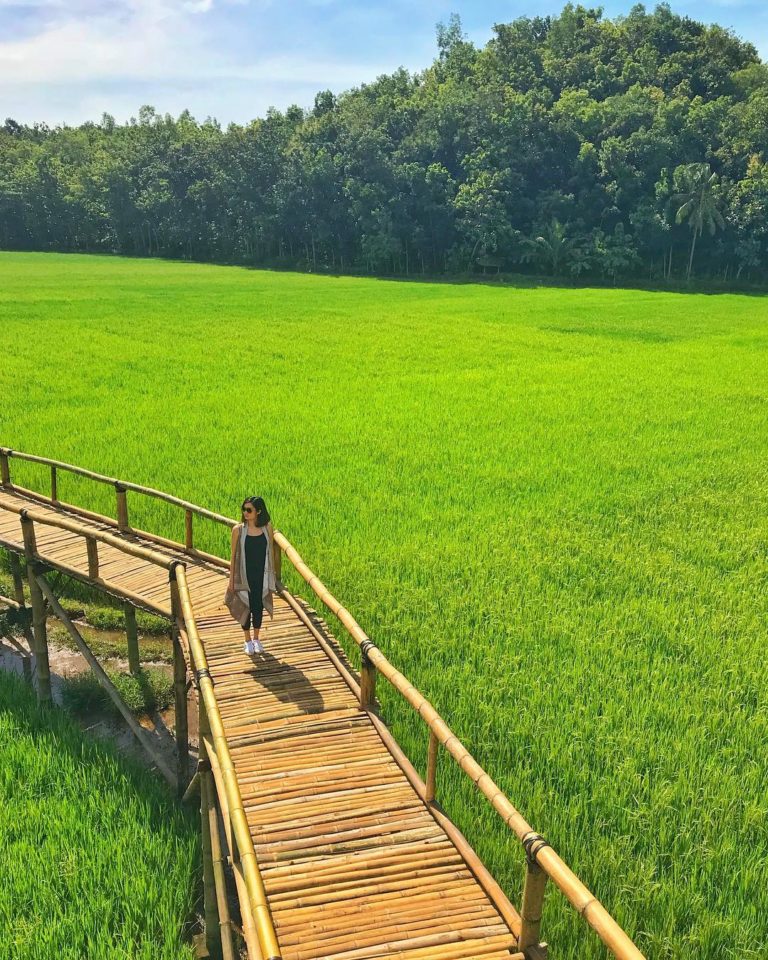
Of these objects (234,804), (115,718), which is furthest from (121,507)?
(234,804)

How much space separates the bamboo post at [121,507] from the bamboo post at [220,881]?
3904 millimetres

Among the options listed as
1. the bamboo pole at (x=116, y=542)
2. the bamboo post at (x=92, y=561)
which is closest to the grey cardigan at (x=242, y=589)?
the bamboo pole at (x=116, y=542)

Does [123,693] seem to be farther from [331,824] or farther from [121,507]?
[331,824]

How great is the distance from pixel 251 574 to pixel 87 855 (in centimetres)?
206

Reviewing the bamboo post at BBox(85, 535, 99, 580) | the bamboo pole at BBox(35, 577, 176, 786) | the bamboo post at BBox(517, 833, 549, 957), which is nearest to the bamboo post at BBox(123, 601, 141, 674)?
the bamboo post at BBox(85, 535, 99, 580)

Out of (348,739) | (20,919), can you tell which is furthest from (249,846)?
(20,919)

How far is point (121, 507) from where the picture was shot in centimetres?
781

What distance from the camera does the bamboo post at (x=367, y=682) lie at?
4789 millimetres

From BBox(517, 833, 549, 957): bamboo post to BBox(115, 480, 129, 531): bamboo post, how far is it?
5784 mm

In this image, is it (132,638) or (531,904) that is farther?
(132,638)

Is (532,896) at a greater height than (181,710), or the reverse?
(532,896)

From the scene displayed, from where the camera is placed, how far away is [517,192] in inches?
2165

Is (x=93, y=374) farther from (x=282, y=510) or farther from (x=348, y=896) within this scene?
(x=348, y=896)

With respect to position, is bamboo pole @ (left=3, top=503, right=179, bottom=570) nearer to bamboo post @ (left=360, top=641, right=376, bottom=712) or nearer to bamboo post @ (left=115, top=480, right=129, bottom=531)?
bamboo post @ (left=115, top=480, right=129, bottom=531)
